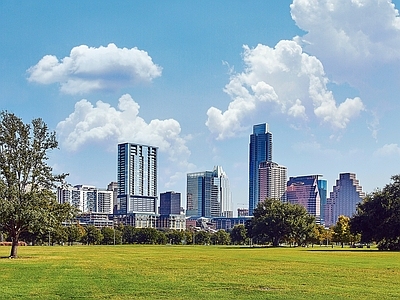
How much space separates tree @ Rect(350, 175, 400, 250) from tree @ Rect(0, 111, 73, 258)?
4910 centimetres

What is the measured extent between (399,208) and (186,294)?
6754 cm

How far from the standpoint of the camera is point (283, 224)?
11950cm

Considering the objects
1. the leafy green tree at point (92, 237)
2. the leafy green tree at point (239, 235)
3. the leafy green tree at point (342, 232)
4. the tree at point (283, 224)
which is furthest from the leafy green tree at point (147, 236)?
the tree at point (283, 224)

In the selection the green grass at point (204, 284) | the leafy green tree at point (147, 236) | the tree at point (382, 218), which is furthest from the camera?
the leafy green tree at point (147, 236)

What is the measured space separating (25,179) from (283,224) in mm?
72360

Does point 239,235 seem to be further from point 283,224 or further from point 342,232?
point 283,224

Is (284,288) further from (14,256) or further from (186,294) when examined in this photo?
(14,256)

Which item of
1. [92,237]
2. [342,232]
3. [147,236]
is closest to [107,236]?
[92,237]

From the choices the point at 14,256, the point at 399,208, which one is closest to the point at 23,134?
the point at 14,256

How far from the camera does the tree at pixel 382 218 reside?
84750mm

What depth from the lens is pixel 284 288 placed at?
25641 mm

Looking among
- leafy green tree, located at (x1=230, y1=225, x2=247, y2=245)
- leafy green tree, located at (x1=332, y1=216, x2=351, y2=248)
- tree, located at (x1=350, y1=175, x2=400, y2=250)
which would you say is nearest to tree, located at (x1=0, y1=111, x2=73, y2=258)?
tree, located at (x1=350, y1=175, x2=400, y2=250)

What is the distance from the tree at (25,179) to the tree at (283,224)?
2722 inches

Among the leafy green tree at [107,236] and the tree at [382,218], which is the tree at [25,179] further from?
the leafy green tree at [107,236]
